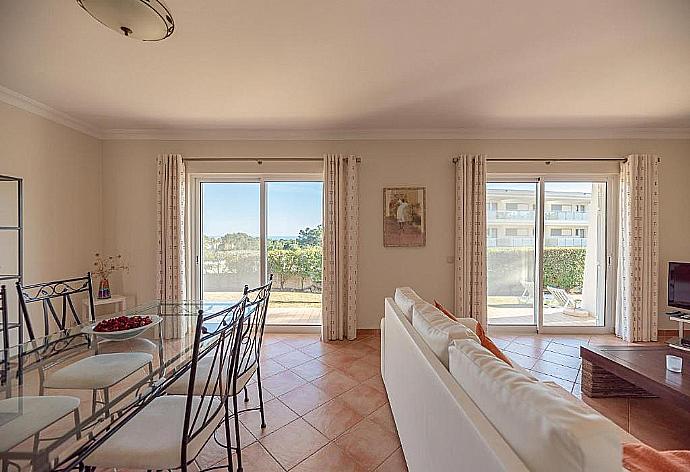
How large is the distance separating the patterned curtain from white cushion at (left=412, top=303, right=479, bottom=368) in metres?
3.48

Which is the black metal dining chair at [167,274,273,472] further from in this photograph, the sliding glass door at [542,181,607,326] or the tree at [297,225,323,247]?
the sliding glass door at [542,181,607,326]

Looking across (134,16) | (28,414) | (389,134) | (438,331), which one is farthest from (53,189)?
(438,331)

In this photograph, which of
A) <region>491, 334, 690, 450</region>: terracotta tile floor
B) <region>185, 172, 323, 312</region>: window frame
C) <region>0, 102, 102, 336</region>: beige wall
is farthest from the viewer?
<region>185, 172, 323, 312</region>: window frame

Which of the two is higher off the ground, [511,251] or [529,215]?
[529,215]

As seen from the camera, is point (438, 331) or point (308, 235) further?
point (308, 235)

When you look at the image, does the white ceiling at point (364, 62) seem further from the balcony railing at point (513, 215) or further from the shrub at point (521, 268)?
the shrub at point (521, 268)

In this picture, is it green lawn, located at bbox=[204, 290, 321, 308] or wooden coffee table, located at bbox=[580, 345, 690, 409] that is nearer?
wooden coffee table, located at bbox=[580, 345, 690, 409]

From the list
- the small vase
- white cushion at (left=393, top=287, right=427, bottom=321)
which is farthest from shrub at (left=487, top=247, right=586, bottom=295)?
the small vase

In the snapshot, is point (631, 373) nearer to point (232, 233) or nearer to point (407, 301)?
point (407, 301)

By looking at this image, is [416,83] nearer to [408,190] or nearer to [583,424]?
[408,190]

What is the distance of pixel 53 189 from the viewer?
12.9 ft

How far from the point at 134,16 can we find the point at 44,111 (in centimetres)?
292

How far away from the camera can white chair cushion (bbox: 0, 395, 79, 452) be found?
126 cm

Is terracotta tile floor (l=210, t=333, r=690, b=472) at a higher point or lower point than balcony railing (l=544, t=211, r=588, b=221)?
lower
